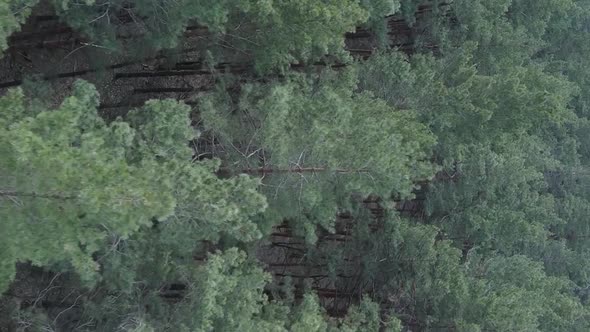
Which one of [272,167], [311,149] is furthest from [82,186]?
[311,149]

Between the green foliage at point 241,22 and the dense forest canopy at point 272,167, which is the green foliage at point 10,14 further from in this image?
the green foliage at point 241,22

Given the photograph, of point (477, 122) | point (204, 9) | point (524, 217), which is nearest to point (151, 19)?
point (204, 9)

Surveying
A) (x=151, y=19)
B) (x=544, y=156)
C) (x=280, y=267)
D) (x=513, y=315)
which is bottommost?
(x=280, y=267)

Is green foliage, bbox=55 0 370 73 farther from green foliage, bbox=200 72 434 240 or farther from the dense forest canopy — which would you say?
green foliage, bbox=200 72 434 240

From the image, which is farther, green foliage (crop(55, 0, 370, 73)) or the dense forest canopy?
green foliage (crop(55, 0, 370, 73))

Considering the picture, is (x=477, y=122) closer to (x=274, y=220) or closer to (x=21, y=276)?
(x=274, y=220)

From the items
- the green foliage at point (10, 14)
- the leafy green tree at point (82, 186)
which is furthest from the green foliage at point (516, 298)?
the green foliage at point (10, 14)

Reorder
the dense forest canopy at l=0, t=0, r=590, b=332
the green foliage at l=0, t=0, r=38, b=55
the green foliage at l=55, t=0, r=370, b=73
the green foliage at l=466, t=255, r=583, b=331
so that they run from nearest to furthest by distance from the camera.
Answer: the dense forest canopy at l=0, t=0, r=590, b=332
the green foliage at l=0, t=0, r=38, b=55
the green foliage at l=55, t=0, r=370, b=73
the green foliage at l=466, t=255, r=583, b=331

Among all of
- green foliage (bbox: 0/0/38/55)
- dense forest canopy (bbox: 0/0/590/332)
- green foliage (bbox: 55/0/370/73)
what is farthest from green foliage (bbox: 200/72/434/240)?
green foliage (bbox: 0/0/38/55)
